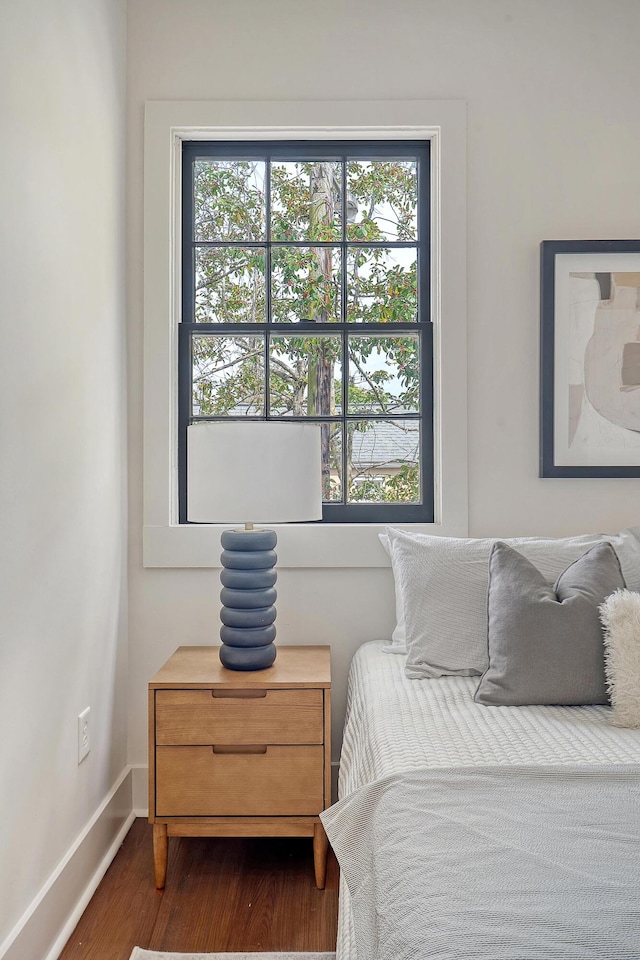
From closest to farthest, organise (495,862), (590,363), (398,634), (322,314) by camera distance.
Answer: (495,862)
(398,634)
(590,363)
(322,314)

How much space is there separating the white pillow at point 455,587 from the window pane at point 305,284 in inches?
36.8

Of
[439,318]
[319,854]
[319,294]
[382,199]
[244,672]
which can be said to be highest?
[382,199]

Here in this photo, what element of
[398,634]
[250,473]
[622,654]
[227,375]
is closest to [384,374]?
[227,375]

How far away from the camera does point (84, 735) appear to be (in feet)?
6.40

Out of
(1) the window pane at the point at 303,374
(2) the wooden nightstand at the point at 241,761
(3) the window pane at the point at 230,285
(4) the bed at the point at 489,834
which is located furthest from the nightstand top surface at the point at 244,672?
(3) the window pane at the point at 230,285

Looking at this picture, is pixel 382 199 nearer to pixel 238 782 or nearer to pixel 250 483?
pixel 250 483

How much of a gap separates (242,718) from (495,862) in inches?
41.5

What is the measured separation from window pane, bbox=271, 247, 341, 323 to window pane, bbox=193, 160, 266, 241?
0.14 metres

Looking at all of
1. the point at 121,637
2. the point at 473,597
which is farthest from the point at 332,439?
the point at 121,637

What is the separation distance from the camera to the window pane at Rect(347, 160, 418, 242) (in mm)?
2510

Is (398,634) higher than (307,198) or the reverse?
the reverse

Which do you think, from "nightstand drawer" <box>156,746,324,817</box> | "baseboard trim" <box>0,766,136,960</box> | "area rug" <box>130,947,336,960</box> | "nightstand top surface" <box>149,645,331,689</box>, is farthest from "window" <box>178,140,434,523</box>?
"area rug" <box>130,947,336,960</box>

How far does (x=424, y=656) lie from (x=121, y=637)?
103cm

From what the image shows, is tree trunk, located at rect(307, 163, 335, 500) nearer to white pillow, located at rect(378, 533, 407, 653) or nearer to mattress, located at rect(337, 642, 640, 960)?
white pillow, located at rect(378, 533, 407, 653)
